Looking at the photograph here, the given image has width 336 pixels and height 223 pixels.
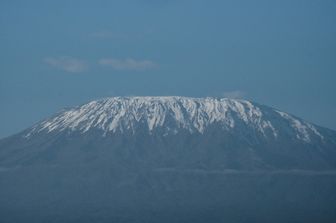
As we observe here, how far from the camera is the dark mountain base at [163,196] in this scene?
77.8 metres

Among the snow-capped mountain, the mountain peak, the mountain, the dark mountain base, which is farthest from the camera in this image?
the mountain peak

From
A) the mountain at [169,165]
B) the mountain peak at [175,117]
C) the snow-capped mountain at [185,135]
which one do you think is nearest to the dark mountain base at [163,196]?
the mountain at [169,165]

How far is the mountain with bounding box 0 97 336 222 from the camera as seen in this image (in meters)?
81.6

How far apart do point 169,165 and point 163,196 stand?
9796mm

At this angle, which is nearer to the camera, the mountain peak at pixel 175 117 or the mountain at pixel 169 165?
the mountain at pixel 169 165

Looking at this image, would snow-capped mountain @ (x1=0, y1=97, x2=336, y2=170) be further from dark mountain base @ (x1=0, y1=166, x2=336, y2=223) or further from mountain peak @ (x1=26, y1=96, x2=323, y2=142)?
dark mountain base @ (x1=0, y1=166, x2=336, y2=223)

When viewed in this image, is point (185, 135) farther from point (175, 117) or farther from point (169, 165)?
point (169, 165)

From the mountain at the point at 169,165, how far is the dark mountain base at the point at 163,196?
0.32ft

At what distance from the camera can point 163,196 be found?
8769 cm

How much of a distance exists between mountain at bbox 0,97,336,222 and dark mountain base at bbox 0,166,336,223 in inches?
3.8

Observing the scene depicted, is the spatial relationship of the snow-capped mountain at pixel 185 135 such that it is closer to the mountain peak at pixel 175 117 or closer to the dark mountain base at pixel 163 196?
the mountain peak at pixel 175 117

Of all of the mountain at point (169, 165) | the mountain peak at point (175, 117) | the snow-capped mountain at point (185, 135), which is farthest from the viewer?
the mountain peak at point (175, 117)

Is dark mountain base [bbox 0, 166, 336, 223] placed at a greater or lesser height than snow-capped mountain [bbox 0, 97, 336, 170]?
lesser

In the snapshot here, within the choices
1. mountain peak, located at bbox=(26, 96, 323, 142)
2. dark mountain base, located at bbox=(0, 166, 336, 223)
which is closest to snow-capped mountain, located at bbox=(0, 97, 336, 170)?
mountain peak, located at bbox=(26, 96, 323, 142)
